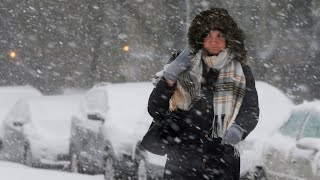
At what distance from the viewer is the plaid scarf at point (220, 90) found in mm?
4266

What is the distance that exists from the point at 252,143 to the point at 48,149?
17.2 ft

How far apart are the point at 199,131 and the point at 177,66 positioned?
343 millimetres

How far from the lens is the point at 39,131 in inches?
588

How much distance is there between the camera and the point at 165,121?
4336 millimetres

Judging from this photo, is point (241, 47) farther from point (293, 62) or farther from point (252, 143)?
point (293, 62)

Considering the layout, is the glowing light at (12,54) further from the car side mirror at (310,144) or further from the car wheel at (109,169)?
the car side mirror at (310,144)

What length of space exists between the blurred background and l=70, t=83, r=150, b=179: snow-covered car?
1260 centimetres

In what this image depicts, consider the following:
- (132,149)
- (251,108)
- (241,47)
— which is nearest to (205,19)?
(241,47)

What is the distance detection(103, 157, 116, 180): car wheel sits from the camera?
11.7m

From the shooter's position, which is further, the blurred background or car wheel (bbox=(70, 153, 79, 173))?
the blurred background

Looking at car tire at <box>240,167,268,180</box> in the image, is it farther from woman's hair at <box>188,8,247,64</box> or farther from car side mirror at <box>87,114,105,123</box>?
woman's hair at <box>188,8,247,64</box>

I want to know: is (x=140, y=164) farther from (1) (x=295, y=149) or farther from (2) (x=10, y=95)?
(2) (x=10, y=95)

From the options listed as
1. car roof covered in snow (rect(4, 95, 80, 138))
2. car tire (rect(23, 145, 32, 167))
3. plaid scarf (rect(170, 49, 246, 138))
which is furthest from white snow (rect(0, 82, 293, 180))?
plaid scarf (rect(170, 49, 246, 138))

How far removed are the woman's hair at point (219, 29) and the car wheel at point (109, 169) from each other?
7235mm
